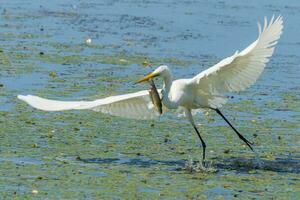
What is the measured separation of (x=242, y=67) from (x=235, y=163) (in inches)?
42.9

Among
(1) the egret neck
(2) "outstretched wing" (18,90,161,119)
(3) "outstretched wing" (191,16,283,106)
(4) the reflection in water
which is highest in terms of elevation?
(3) "outstretched wing" (191,16,283,106)

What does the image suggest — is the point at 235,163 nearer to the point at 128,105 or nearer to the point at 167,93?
the point at 167,93

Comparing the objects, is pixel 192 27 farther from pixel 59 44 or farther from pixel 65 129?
pixel 65 129

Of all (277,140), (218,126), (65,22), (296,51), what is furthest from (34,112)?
(65,22)

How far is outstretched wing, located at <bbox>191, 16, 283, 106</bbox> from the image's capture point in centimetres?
1027

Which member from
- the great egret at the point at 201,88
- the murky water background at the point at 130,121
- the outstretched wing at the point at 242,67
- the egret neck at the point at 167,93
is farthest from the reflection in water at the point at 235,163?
the outstretched wing at the point at 242,67

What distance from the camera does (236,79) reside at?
10.8 meters

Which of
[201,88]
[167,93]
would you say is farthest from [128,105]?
[201,88]

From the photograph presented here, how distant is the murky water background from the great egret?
A: 0.48m

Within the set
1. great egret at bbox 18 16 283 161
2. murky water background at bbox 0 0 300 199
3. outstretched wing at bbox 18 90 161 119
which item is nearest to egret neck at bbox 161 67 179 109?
great egret at bbox 18 16 283 161

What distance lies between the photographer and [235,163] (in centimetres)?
1084

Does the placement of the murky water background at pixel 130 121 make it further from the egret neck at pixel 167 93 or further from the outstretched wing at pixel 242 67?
the outstretched wing at pixel 242 67

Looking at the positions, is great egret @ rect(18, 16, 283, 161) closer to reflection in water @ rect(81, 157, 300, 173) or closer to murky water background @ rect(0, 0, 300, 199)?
reflection in water @ rect(81, 157, 300, 173)

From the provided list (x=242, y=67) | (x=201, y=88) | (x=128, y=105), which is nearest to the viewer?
(x=242, y=67)
